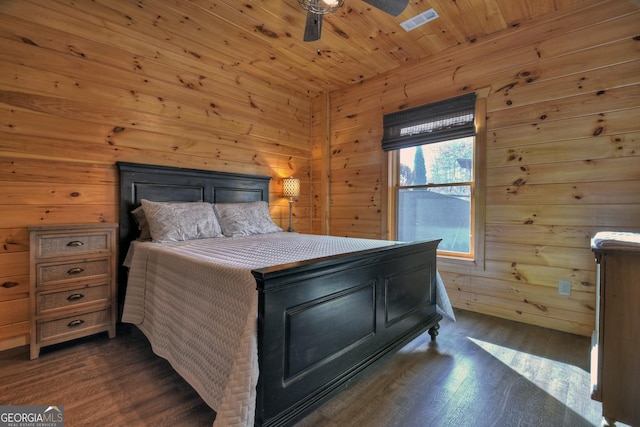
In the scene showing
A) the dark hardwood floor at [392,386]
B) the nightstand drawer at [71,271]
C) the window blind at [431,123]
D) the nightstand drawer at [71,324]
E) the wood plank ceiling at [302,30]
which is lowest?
the dark hardwood floor at [392,386]

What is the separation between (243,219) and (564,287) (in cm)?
288

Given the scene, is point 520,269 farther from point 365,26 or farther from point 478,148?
point 365,26

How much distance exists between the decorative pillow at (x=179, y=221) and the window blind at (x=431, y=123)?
213 cm

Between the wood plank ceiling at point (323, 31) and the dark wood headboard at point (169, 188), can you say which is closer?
the wood plank ceiling at point (323, 31)

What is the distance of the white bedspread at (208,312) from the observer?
1.11 metres

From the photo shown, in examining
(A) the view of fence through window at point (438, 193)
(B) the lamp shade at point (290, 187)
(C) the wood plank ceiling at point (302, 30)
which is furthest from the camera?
(B) the lamp shade at point (290, 187)

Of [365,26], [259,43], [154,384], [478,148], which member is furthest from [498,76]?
[154,384]

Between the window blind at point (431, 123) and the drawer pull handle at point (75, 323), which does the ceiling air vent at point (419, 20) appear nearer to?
the window blind at point (431, 123)

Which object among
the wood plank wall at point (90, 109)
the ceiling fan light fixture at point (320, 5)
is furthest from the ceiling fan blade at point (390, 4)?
the wood plank wall at point (90, 109)

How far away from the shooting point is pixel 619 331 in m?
1.33

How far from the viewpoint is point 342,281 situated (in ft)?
5.00

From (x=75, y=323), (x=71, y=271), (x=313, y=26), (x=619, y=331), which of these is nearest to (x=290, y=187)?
(x=313, y=26)

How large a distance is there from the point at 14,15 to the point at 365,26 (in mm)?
2656

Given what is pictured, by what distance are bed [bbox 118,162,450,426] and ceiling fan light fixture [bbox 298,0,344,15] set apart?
1525 millimetres
